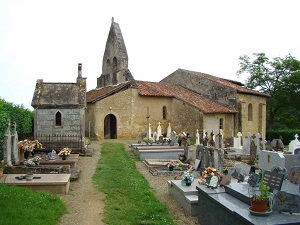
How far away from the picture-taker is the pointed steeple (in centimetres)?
3244

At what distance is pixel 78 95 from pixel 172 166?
9219 mm

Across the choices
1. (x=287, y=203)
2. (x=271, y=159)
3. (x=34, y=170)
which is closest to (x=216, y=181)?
(x=287, y=203)

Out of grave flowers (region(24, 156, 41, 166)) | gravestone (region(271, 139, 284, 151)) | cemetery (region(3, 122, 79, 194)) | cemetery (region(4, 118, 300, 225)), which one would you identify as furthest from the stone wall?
gravestone (region(271, 139, 284, 151))

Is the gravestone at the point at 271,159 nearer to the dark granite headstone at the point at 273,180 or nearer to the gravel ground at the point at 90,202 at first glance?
the dark granite headstone at the point at 273,180

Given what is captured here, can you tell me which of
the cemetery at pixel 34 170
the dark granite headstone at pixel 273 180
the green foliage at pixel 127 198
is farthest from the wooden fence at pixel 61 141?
the dark granite headstone at pixel 273 180

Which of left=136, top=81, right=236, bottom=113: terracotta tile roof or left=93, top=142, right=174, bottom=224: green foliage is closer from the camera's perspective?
left=93, top=142, right=174, bottom=224: green foliage

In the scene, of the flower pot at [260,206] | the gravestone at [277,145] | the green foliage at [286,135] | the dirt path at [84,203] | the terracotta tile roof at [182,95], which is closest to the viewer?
the flower pot at [260,206]

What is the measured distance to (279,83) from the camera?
41062mm

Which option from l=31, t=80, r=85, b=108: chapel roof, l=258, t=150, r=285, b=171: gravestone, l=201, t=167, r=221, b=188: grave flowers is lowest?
l=201, t=167, r=221, b=188: grave flowers

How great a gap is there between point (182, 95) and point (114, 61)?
847cm

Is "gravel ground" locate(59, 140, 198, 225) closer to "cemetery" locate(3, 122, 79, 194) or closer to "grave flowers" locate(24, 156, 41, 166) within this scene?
"cemetery" locate(3, 122, 79, 194)

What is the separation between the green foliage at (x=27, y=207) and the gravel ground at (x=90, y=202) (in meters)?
0.34

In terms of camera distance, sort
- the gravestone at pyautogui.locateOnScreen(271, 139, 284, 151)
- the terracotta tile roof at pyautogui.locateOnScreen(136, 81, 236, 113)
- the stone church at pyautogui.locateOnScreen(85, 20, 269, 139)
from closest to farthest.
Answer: the gravestone at pyautogui.locateOnScreen(271, 139, 284, 151) → the stone church at pyautogui.locateOnScreen(85, 20, 269, 139) → the terracotta tile roof at pyautogui.locateOnScreen(136, 81, 236, 113)

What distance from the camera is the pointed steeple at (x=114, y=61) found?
32438mm
